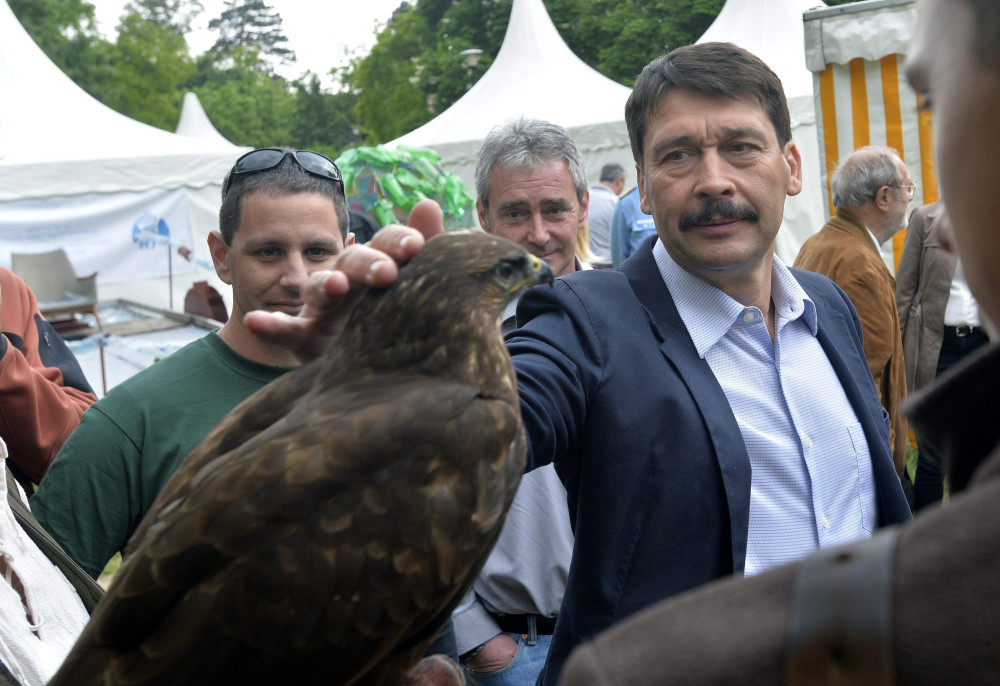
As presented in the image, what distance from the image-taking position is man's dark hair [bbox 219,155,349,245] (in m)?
2.72

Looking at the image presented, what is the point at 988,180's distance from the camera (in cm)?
91

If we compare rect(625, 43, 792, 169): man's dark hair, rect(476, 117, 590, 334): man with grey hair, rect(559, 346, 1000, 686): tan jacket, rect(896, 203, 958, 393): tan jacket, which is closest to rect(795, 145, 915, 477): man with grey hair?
rect(896, 203, 958, 393): tan jacket

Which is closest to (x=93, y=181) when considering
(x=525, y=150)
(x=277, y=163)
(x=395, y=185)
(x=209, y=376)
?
(x=395, y=185)

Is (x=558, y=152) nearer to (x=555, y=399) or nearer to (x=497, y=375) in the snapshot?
(x=555, y=399)

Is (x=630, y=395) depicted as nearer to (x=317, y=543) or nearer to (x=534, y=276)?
(x=534, y=276)

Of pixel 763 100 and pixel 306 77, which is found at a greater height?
pixel 306 77

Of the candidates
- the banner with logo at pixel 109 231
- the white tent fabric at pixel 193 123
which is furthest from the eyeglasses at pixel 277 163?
the white tent fabric at pixel 193 123

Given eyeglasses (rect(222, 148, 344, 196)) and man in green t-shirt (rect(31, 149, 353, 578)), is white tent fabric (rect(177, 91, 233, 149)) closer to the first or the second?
eyeglasses (rect(222, 148, 344, 196))

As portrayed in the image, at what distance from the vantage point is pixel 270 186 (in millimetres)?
2711

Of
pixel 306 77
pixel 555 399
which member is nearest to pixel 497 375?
pixel 555 399

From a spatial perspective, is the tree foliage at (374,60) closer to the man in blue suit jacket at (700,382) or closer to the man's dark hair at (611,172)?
the man's dark hair at (611,172)

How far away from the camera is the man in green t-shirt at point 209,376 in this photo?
2305 mm

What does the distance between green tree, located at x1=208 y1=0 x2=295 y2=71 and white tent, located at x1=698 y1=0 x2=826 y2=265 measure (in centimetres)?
9916

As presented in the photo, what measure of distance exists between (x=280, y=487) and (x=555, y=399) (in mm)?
775
